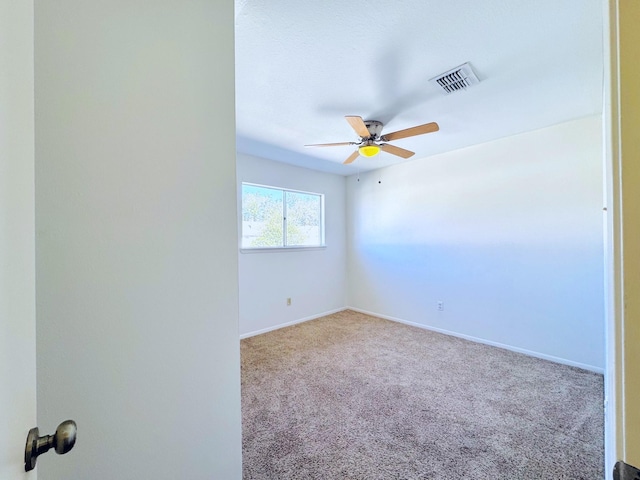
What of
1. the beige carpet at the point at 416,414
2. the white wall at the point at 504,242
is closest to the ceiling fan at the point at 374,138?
the white wall at the point at 504,242

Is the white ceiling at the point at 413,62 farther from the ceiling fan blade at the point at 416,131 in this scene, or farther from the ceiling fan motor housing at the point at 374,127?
the ceiling fan blade at the point at 416,131

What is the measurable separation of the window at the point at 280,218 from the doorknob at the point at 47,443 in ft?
9.98

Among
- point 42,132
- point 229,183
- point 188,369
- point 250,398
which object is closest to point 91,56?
point 42,132

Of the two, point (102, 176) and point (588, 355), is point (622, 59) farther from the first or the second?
point (588, 355)

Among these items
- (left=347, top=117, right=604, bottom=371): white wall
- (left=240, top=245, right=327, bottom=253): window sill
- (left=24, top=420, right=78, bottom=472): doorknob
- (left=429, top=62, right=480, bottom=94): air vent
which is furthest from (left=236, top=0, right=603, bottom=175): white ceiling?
(left=24, top=420, right=78, bottom=472): doorknob

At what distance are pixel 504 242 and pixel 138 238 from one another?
3517mm

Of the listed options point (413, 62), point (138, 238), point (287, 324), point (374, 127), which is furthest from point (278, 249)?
point (138, 238)

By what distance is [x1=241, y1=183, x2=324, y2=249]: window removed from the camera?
11.8 feet

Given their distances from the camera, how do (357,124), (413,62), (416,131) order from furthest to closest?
(416,131)
(357,124)
(413,62)

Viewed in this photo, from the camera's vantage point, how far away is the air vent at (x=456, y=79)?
1768mm

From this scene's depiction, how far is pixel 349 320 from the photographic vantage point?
4.14 m

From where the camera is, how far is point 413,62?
5.60 ft

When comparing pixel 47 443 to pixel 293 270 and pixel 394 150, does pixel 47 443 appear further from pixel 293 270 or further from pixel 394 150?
pixel 293 270

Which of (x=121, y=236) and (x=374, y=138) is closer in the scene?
(x=121, y=236)
